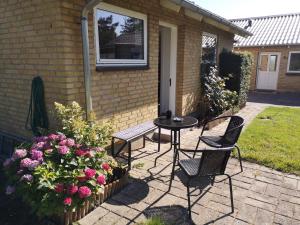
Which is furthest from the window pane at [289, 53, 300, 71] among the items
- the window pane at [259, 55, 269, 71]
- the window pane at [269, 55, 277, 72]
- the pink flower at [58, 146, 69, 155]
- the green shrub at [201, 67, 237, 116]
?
the pink flower at [58, 146, 69, 155]

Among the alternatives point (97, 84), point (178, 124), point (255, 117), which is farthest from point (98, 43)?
point (255, 117)

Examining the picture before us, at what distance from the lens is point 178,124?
3.78 metres

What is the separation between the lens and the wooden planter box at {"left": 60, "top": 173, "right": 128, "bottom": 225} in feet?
8.76

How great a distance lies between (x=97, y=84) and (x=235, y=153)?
292 centimetres

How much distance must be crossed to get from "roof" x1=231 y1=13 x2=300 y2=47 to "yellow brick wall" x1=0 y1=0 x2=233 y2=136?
31.3ft

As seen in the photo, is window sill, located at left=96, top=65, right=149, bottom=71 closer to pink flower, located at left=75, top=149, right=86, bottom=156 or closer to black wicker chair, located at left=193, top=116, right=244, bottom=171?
pink flower, located at left=75, top=149, right=86, bottom=156

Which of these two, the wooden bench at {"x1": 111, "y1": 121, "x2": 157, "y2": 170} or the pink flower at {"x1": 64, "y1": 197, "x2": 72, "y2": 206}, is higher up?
the wooden bench at {"x1": 111, "y1": 121, "x2": 157, "y2": 170}

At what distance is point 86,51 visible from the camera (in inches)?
134

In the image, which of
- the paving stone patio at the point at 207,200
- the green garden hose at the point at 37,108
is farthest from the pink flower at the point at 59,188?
the green garden hose at the point at 37,108

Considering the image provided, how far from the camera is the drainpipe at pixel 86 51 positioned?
3.27 m

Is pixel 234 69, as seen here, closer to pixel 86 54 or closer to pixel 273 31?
pixel 86 54

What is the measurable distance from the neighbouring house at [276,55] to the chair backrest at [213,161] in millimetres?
13593

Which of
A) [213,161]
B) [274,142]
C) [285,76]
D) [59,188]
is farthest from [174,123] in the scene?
[285,76]

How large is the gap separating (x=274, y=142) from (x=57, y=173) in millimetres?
4695
